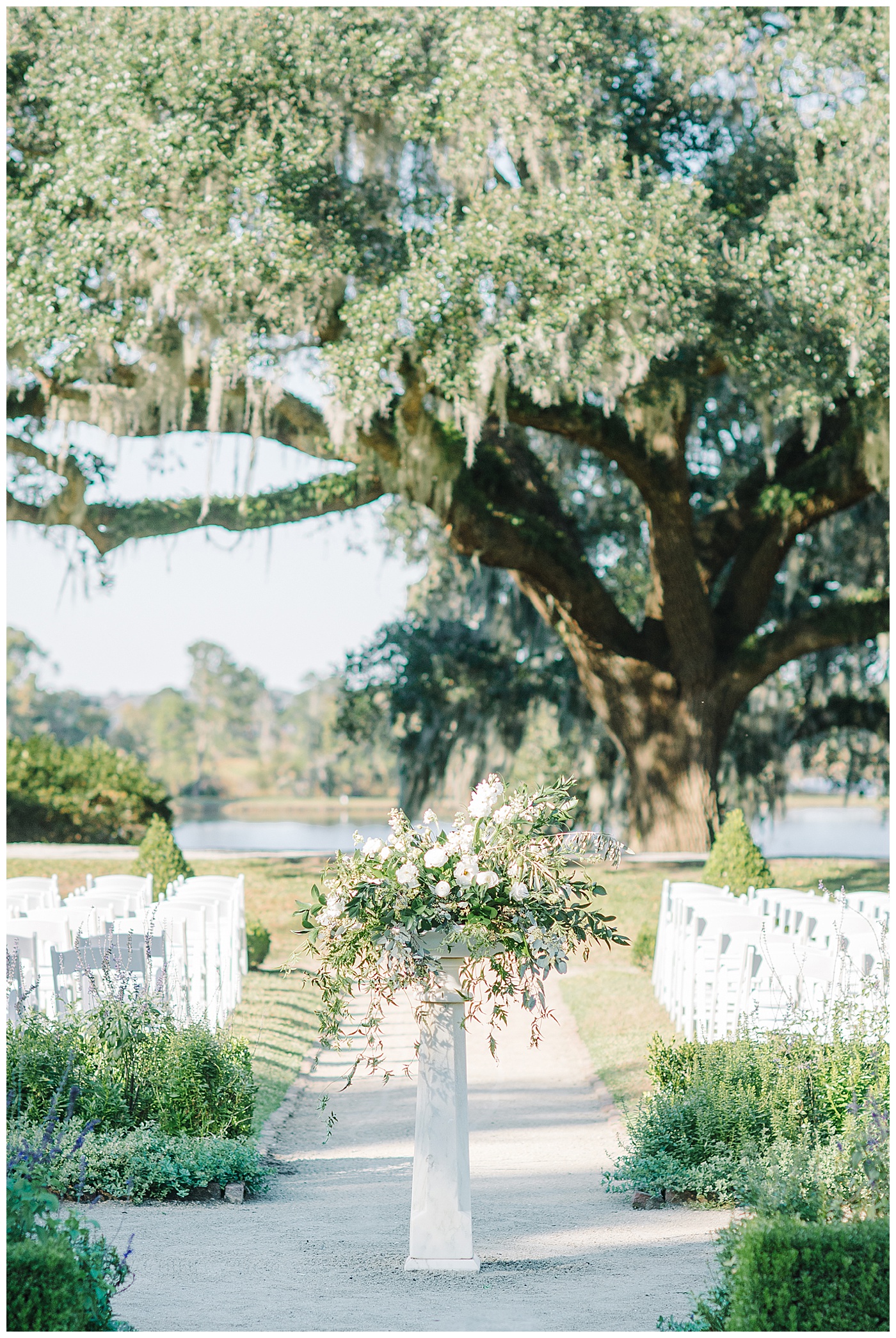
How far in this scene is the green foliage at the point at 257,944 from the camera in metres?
10.4

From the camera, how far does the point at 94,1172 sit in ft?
15.4

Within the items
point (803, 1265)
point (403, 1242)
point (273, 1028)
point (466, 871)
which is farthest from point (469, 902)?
point (273, 1028)

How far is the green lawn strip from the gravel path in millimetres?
205

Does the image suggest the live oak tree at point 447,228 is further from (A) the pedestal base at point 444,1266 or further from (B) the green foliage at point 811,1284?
(B) the green foliage at point 811,1284

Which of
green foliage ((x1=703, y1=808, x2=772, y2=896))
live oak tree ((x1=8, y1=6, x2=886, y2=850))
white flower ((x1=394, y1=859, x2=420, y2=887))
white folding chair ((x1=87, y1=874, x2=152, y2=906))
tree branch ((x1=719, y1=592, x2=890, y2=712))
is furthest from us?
tree branch ((x1=719, y1=592, x2=890, y2=712))

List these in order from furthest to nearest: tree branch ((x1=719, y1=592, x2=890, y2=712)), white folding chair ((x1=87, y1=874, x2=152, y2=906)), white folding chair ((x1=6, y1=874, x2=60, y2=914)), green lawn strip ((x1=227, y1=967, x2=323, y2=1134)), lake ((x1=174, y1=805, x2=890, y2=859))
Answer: lake ((x1=174, y1=805, x2=890, y2=859))
tree branch ((x1=719, y1=592, x2=890, y2=712))
white folding chair ((x1=87, y1=874, x2=152, y2=906))
white folding chair ((x1=6, y1=874, x2=60, y2=914))
green lawn strip ((x1=227, y1=967, x2=323, y2=1134))

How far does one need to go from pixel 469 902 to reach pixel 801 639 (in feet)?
38.2

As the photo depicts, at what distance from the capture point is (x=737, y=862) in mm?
10352

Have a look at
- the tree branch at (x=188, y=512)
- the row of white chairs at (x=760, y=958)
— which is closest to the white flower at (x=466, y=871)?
the row of white chairs at (x=760, y=958)

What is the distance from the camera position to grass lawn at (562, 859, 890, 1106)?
718 centimetres

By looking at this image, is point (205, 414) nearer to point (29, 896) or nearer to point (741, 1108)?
point (29, 896)

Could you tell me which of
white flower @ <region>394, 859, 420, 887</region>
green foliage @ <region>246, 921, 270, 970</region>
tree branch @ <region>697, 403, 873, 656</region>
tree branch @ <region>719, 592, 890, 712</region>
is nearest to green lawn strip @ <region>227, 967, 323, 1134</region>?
green foliage @ <region>246, 921, 270, 970</region>

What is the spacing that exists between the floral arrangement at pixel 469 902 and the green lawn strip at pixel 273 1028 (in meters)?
1.56

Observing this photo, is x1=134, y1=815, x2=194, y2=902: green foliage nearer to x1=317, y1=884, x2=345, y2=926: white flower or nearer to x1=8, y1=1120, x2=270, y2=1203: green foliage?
x1=8, y1=1120, x2=270, y2=1203: green foliage
